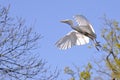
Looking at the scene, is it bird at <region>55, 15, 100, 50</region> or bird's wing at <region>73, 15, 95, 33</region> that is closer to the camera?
bird at <region>55, 15, 100, 50</region>

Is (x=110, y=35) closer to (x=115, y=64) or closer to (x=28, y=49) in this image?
(x=115, y=64)

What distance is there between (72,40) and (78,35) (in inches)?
10.8

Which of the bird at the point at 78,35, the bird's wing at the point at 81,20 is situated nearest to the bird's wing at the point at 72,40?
the bird at the point at 78,35

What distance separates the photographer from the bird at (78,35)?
9195 mm

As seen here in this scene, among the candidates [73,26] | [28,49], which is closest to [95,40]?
[73,26]

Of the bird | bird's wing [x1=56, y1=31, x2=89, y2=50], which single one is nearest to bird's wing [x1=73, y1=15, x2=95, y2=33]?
the bird

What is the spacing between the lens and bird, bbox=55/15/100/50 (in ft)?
30.2

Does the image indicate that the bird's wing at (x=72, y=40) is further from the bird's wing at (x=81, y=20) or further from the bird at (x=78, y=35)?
the bird's wing at (x=81, y=20)

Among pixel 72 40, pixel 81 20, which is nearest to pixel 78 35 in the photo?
pixel 72 40

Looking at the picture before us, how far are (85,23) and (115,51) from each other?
25.7 feet

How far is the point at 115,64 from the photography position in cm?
1684

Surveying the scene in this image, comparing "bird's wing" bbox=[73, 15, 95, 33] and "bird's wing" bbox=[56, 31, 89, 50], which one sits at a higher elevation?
"bird's wing" bbox=[73, 15, 95, 33]

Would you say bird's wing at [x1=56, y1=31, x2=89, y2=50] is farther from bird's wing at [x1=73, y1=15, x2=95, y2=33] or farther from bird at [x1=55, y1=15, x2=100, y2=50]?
bird's wing at [x1=73, y1=15, x2=95, y2=33]

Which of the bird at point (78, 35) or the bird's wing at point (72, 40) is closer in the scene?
the bird at point (78, 35)
